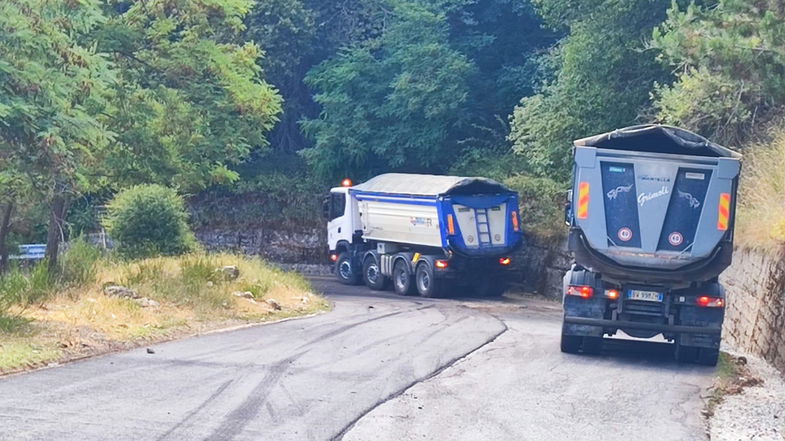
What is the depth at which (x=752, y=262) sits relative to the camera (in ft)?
63.0

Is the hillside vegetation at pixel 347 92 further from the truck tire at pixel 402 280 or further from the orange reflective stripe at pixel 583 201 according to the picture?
the truck tire at pixel 402 280

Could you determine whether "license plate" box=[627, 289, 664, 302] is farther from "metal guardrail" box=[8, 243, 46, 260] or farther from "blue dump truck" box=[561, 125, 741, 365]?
"metal guardrail" box=[8, 243, 46, 260]

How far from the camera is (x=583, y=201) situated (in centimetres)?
1648

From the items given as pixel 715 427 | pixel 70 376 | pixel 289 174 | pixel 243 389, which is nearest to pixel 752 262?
pixel 715 427

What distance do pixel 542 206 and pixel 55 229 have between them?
15.9 meters

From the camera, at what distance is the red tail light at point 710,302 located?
1642 cm

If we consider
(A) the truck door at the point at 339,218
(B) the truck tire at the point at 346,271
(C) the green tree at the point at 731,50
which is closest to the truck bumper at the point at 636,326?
(C) the green tree at the point at 731,50

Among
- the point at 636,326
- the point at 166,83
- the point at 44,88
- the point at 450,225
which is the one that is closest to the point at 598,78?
the point at 450,225

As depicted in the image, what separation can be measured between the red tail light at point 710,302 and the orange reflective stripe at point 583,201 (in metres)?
1.98

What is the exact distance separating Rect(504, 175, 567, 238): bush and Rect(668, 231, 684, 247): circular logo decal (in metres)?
17.6

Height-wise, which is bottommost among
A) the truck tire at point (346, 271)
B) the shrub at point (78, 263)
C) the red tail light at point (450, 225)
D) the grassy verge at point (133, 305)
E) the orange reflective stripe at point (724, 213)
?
the truck tire at point (346, 271)

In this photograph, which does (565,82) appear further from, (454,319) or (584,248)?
(584,248)

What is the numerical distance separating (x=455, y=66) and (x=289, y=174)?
464 inches

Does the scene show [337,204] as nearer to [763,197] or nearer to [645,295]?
[763,197]
